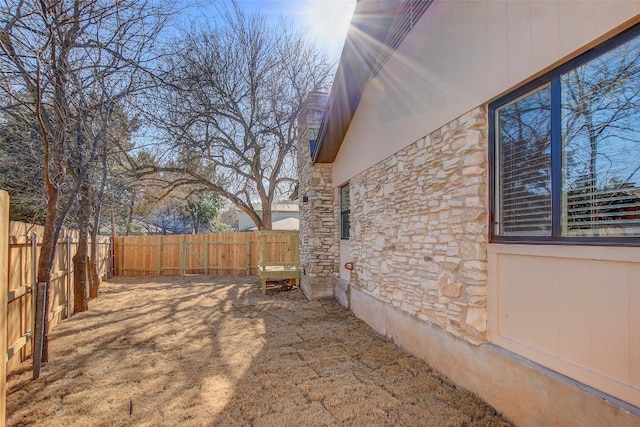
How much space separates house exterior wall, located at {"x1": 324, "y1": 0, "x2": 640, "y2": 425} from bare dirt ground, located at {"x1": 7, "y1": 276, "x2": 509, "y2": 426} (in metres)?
0.44

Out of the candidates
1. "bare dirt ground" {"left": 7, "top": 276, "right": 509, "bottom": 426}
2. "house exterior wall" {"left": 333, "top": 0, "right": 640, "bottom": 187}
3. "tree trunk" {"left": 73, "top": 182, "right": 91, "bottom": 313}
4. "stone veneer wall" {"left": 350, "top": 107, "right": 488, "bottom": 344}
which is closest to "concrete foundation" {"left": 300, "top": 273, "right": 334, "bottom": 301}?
"bare dirt ground" {"left": 7, "top": 276, "right": 509, "bottom": 426}

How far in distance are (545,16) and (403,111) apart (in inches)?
86.6

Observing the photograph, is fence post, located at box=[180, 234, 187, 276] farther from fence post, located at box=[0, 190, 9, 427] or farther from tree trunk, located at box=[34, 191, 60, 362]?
fence post, located at box=[0, 190, 9, 427]

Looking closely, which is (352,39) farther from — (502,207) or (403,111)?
(502,207)

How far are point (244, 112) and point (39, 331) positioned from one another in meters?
9.46

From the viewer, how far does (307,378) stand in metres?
3.71

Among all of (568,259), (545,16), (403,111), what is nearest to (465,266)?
(568,259)

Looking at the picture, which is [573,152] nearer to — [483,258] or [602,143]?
[602,143]

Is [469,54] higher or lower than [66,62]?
lower

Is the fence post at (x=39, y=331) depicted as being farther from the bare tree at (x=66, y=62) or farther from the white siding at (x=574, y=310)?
the white siding at (x=574, y=310)

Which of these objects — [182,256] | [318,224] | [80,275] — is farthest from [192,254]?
[318,224]

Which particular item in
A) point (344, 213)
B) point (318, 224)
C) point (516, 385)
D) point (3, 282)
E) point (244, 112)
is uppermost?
point (244, 112)

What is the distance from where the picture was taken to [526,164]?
269 centimetres

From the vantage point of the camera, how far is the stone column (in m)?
8.13
